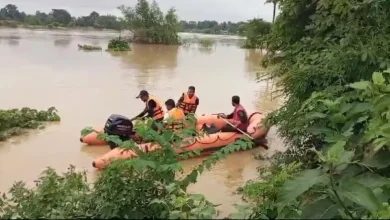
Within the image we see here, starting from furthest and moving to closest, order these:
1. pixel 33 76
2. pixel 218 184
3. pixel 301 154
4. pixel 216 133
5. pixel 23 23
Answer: pixel 23 23 < pixel 33 76 < pixel 216 133 < pixel 218 184 < pixel 301 154

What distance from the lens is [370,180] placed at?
183 centimetres

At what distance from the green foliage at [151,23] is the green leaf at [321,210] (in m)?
48.1

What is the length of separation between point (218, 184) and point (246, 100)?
9750 mm

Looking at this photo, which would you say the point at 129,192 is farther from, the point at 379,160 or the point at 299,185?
the point at 379,160

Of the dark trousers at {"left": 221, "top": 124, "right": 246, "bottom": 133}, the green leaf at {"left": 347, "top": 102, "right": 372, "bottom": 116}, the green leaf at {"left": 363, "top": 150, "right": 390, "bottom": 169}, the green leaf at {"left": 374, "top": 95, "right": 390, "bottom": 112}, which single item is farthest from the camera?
the dark trousers at {"left": 221, "top": 124, "right": 246, "bottom": 133}

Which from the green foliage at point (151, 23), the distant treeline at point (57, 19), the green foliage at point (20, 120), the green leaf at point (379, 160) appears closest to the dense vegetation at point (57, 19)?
the distant treeline at point (57, 19)

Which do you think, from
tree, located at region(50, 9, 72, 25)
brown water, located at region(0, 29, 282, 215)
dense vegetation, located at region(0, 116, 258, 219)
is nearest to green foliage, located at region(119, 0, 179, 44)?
brown water, located at region(0, 29, 282, 215)

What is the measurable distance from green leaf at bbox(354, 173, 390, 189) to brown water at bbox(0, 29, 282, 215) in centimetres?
218

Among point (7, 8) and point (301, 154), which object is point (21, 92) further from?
point (7, 8)

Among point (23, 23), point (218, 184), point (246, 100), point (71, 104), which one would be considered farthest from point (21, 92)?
point (23, 23)

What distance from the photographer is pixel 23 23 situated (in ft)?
254

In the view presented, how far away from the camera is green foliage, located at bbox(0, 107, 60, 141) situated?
1070 centimetres

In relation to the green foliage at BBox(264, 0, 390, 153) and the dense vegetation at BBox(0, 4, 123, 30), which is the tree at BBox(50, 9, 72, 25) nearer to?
the dense vegetation at BBox(0, 4, 123, 30)

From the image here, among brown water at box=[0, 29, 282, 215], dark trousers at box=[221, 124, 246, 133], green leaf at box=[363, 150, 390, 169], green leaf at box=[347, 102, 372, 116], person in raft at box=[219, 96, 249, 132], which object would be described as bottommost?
brown water at box=[0, 29, 282, 215]
